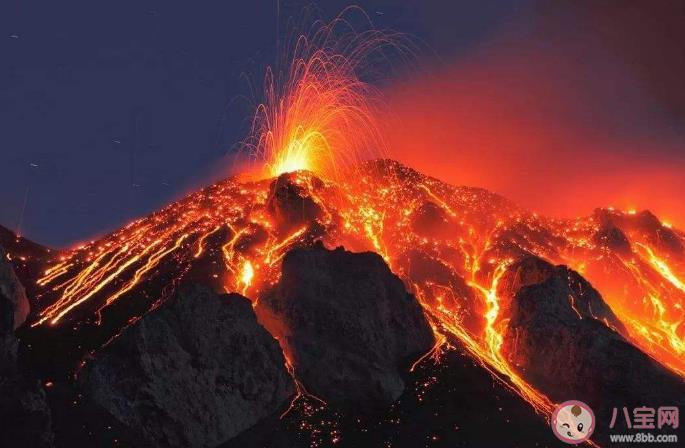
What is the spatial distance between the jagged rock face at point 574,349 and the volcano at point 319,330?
6.8 inches

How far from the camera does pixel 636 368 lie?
1935 inches

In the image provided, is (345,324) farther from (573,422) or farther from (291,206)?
(291,206)

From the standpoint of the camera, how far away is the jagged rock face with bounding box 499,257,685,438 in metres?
48.1

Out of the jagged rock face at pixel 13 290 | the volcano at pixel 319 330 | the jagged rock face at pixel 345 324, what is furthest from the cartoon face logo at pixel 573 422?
the jagged rock face at pixel 13 290

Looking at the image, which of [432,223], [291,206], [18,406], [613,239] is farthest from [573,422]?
[613,239]

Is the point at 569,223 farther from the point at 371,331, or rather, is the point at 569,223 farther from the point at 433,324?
the point at 371,331

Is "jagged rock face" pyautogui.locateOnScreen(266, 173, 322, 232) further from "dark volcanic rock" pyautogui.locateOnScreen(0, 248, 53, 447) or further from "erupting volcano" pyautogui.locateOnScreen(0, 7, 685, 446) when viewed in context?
"dark volcanic rock" pyautogui.locateOnScreen(0, 248, 53, 447)

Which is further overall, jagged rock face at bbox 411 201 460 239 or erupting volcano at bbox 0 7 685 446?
jagged rock face at bbox 411 201 460 239

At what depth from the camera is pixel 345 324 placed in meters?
50.5

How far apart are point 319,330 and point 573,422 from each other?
73.7ft

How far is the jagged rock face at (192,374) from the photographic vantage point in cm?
3728

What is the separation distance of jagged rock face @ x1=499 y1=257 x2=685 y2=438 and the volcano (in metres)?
0.17

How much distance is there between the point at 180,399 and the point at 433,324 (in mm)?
27983

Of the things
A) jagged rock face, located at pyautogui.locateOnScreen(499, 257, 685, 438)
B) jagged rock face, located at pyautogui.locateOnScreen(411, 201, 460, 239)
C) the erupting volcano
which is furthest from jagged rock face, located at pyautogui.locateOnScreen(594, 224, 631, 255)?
jagged rock face, located at pyautogui.locateOnScreen(499, 257, 685, 438)
